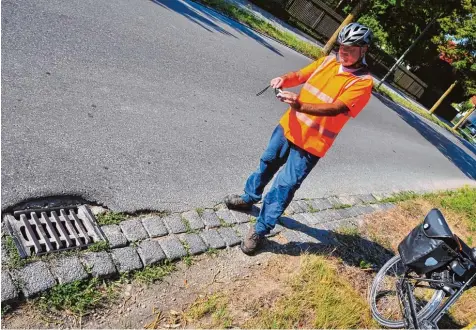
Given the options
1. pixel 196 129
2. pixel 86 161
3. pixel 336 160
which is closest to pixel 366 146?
pixel 336 160

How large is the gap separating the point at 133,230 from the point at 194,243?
0.55 meters

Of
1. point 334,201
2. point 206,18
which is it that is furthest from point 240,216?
point 206,18

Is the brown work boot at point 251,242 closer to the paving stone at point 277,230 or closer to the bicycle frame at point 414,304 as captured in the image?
the paving stone at point 277,230

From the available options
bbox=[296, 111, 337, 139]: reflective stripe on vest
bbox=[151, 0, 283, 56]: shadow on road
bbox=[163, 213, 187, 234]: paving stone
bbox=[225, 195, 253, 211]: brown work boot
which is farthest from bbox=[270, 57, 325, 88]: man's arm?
bbox=[151, 0, 283, 56]: shadow on road

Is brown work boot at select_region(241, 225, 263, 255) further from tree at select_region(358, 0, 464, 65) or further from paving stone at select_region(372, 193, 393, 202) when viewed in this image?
tree at select_region(358, 0, 464, 65)

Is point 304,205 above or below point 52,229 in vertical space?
above

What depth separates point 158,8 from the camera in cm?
834

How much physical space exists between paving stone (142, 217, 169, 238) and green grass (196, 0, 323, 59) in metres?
9.33

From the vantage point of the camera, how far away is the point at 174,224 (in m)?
3.52

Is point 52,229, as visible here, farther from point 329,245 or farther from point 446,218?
point 446,218

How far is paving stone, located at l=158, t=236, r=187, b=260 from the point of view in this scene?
10.5 feet

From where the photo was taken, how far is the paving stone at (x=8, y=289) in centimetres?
235

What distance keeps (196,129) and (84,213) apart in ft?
7.49

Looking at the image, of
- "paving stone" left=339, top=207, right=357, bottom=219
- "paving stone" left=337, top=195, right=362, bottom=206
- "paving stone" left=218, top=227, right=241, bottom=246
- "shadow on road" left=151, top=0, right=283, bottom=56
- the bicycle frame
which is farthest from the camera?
"shadow on road" left=151, top=0, right=283, bottom=56
